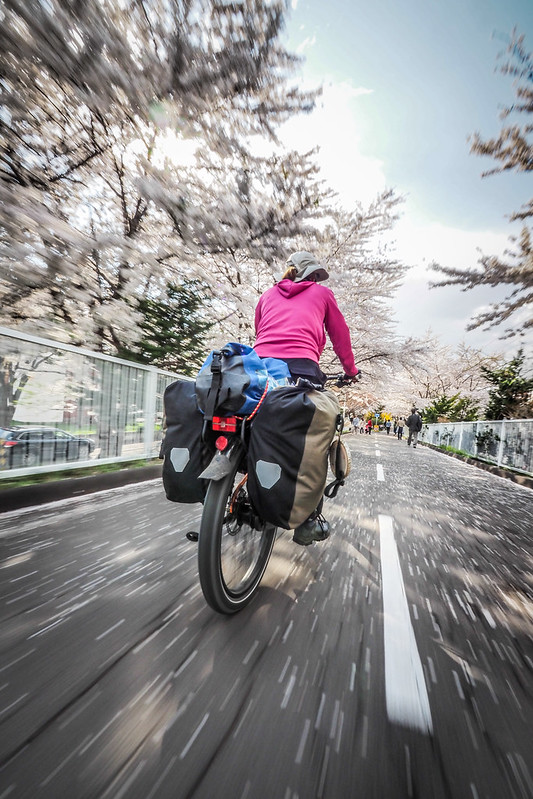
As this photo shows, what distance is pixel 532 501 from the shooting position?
5668mm

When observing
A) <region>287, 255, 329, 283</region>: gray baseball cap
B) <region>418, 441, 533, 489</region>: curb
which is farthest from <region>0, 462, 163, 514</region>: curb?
<region>418, 441, 533, 489</region>: curb

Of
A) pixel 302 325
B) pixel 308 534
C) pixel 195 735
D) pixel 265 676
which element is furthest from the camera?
pixel 302 325

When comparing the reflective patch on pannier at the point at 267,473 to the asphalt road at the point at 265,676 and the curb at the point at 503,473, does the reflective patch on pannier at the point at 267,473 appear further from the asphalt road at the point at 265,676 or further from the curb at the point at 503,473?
the curb at the point at 503,473

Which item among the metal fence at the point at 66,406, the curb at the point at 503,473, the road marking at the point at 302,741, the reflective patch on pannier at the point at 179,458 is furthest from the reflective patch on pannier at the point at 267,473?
the curb at the point at 503,473

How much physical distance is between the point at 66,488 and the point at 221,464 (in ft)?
10.1

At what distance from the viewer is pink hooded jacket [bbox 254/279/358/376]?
2.40 metres

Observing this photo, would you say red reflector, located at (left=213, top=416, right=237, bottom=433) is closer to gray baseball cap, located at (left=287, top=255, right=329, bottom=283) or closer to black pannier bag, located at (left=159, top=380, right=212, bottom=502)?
black pannier bag, located at (left=159, top=380, right=212, bottom=502)

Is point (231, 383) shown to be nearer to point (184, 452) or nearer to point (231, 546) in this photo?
point (184, 452)

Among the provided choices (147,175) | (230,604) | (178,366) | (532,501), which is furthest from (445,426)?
(230,604)

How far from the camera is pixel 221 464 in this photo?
1.67 m

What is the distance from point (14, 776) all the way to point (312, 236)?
835 centimetres

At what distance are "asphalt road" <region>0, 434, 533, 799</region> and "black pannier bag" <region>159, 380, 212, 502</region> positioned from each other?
2.04 ft

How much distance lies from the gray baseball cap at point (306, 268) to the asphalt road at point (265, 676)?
2081 mm

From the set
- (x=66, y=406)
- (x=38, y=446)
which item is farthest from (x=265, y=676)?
(x=66, y=406)
